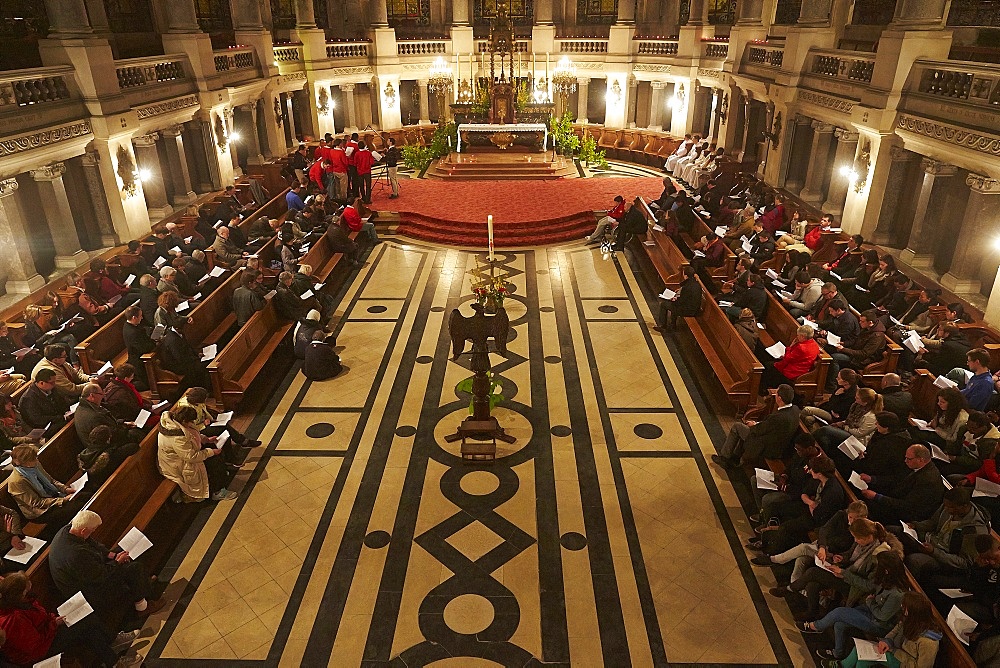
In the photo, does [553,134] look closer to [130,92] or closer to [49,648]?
[130,92]

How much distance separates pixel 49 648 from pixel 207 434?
2.84 m

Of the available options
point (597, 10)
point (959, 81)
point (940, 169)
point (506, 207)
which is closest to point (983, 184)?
point (940, 169)

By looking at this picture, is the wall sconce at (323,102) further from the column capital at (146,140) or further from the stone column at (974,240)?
the stone column at (974,240)

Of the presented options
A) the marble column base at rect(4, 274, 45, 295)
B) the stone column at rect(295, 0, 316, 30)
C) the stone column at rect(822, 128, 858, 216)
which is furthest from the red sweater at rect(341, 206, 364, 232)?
the stone column at rect(295, 0, 316, 30)

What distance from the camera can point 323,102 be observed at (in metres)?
22.6

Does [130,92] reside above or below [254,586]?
above

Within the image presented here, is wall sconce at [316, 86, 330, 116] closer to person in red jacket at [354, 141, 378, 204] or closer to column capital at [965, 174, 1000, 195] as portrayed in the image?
person in red jacket at [354, 141, 378, 204]

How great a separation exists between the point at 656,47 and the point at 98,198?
18.3 metres

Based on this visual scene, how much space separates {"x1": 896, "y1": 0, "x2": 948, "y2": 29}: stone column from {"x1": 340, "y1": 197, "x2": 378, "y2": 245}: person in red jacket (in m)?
10.6

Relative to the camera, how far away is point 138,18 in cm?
1647

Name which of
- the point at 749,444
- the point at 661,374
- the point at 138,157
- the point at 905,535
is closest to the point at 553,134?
the point at 138,157

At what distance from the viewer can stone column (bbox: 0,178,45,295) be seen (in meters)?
10.4

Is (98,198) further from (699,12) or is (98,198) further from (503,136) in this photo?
(699,12)

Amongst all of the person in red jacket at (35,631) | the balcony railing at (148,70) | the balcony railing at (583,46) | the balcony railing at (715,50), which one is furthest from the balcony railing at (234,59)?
the person in red jacket at (35,631)
